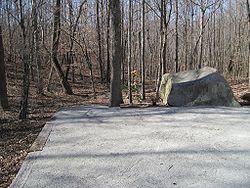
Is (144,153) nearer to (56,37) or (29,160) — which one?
(29,160)

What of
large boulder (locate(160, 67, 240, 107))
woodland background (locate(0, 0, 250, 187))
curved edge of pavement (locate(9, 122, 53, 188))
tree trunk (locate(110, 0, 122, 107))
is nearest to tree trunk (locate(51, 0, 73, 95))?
woodland background (locate(0, 0, 250, 187))

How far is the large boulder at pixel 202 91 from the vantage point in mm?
8773

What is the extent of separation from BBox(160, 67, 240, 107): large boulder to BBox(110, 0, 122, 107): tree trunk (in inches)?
59.6

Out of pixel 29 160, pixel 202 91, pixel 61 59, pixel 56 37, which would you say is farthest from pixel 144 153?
pixel 61 59

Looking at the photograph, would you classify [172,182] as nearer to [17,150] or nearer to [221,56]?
[17,150]

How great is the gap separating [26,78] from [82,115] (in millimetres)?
1571

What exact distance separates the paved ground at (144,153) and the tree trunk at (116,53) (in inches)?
93.3

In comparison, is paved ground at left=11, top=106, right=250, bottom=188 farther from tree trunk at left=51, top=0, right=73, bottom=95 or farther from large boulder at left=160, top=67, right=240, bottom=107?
tree trunk at left=51, top=0, right=73, bottom=95

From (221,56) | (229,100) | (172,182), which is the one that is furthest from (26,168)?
(221,56)

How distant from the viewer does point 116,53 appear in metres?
9.05

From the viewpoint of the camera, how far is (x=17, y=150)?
518 cm

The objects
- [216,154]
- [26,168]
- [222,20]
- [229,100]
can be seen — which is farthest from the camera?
[222,20]

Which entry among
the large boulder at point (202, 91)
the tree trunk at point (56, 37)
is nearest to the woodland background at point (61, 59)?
the tree trunk at point (56, 37)

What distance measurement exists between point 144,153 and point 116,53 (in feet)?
16.4
